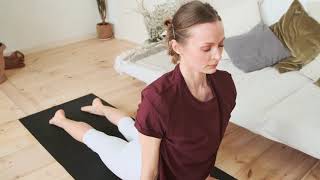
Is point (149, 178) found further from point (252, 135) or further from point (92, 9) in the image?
point (92, 9)

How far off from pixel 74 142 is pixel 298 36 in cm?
167

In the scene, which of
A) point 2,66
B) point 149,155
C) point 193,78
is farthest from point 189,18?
point 2,66

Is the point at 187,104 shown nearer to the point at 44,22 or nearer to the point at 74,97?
the point at 74,97

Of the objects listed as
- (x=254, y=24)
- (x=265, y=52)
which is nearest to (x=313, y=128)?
(x=265, y=52)

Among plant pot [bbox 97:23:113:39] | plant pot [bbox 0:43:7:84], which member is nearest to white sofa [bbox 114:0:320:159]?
plant pot [bbox 0:43:7:84]

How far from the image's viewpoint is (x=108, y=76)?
3.19 metres

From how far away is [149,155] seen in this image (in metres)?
1.20

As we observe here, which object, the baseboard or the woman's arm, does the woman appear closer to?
the woman's arm

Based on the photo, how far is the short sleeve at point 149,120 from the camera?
1118 mm

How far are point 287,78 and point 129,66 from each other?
3.85 feet

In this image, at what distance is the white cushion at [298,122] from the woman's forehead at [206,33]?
0.82m

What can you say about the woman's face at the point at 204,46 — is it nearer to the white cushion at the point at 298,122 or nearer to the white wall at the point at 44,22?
the white cushion at the point at 298,122

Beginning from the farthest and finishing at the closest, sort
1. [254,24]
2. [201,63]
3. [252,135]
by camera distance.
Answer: [254,24]
[252,135]
[201,63]

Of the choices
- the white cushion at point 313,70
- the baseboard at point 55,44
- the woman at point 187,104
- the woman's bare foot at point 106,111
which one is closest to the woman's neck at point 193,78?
the woman at point 187,104
